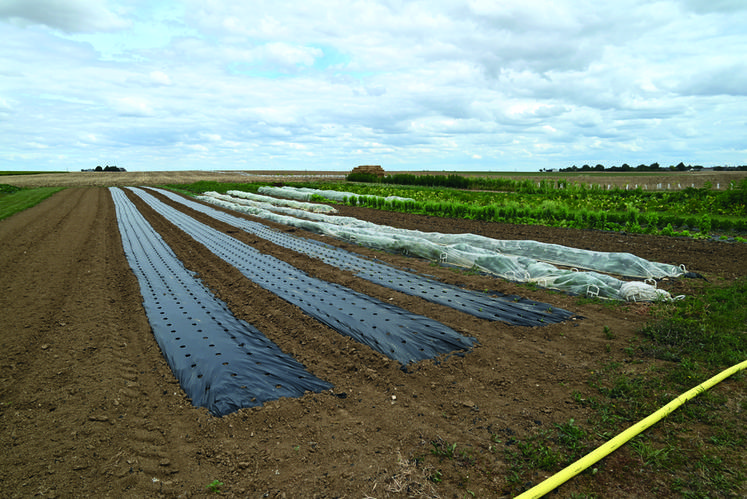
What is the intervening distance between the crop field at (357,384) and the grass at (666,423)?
0.05 ft

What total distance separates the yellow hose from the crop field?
0.06 metres

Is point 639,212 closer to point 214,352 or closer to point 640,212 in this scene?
point 640,212

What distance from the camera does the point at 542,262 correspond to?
7969 millimetres

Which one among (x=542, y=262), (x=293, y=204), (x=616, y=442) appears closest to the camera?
(x=616, y=442)

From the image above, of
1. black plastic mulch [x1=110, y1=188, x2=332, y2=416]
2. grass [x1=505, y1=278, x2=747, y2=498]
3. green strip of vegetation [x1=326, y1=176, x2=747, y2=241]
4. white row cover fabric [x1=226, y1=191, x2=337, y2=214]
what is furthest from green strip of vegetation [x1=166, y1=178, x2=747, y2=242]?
black plastic mulch [x1=110, y1=188, x2=332, y2=416]

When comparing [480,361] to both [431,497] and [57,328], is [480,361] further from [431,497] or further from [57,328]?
[57,328]

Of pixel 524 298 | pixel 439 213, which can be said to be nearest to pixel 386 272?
pixel 524 298

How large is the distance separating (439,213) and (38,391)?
1370 cm

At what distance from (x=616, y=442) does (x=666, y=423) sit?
0.65 m

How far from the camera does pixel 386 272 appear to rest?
7.55 m

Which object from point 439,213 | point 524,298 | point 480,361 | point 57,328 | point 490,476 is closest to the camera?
point 490,476

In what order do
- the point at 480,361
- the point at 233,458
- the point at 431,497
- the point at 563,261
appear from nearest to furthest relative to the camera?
the point at 431,497 < the point at 233,458 < the point at 480,361 < the point at 563,261

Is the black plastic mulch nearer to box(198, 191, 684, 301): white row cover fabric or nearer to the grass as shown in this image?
the grass

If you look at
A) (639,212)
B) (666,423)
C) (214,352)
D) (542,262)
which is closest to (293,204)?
(542,262)
